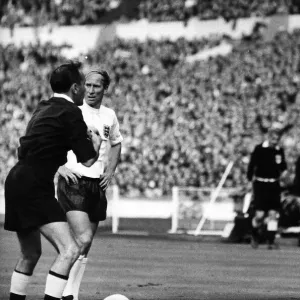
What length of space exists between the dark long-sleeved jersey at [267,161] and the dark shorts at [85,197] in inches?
392

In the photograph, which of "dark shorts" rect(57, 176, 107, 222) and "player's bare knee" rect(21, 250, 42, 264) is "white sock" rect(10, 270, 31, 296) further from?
"dark shorts" rect(57, 176, 107, 222)

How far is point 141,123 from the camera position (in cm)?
3225

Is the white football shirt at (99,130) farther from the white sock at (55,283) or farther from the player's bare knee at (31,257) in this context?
the white sock at (55,283)

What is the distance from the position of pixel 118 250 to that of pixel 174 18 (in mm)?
20681

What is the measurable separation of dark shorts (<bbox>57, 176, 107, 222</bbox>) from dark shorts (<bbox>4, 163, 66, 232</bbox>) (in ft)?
5.33

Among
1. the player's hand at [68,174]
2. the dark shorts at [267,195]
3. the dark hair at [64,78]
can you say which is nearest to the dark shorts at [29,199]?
the dark hair at [64,78]

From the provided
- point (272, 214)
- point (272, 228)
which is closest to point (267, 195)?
point (272, 214)

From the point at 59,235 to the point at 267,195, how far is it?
1255cm

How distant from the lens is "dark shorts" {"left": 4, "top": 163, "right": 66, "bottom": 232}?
8.13 m

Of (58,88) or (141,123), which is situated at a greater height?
(58,88)

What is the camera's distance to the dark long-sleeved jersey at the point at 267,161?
19797mm

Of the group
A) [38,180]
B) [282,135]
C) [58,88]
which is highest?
[58,88]

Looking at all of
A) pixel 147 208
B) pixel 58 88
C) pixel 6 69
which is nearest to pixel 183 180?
pixel 147 208

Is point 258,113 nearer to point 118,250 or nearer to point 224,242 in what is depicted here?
point 224,242
